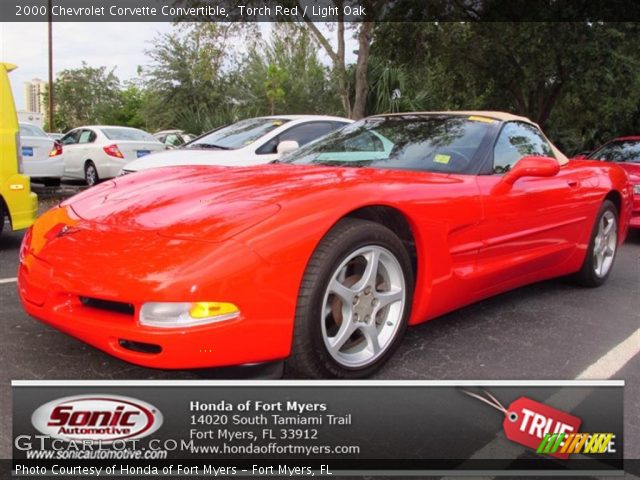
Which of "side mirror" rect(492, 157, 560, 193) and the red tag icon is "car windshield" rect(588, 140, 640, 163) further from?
the red tag icon

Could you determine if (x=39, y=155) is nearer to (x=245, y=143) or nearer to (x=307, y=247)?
(x=245, y=143)

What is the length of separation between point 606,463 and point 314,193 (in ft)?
4.79

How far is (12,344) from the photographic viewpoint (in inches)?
115

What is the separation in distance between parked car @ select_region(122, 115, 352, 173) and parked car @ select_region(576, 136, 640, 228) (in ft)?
10.8

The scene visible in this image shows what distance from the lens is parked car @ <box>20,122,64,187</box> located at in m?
7.66

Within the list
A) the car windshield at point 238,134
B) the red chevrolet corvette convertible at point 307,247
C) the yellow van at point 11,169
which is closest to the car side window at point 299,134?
the car windshield at point 238,134

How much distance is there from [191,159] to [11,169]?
7.59ft

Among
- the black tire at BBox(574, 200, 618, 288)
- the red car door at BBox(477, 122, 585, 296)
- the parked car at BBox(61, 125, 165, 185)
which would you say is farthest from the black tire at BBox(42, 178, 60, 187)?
the black tire at BBox(574, 200, 618, 288)

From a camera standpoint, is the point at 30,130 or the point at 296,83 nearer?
the point at 30,130

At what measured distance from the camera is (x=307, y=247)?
2.32 metres

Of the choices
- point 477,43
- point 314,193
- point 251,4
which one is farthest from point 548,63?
point 314,193

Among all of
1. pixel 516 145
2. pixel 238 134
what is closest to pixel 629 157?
pixel 516 145

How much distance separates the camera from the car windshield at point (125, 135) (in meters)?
11.3

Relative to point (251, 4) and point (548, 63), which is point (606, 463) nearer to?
point (548, 63)
